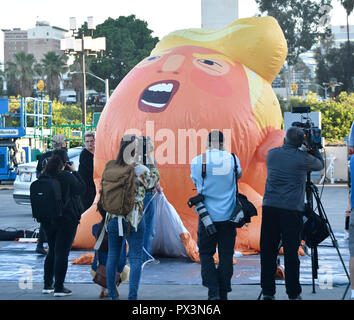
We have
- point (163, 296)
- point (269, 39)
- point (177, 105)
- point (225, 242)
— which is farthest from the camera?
point (269, 39)

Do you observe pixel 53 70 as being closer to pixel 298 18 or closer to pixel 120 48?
pixel 120 48

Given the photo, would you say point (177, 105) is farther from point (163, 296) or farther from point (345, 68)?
point (345, 68)

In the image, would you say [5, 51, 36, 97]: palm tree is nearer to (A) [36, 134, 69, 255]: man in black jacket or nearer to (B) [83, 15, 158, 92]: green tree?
(B) [83, 15, 158, 92]: green tree

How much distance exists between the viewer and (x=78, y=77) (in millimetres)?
68688

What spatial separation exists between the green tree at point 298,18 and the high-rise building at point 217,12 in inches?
1411

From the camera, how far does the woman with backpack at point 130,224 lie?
6988mm

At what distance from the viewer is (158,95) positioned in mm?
10375

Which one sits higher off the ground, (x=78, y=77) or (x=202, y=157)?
(x=78, y=77)

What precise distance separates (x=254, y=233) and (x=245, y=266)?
0.94 metres

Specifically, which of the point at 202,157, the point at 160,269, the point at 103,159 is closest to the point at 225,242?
the point at 202,157

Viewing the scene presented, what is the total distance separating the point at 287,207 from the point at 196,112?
346 cm

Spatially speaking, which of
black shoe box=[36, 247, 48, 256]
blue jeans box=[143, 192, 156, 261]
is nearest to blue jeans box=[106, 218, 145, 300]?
blue jeans box=[143, 192, 156, 261]

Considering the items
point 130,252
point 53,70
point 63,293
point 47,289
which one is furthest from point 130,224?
point 53,70

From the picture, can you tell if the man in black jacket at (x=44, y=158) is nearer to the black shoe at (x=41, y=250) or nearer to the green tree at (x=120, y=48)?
the black shoe at (x=41, y=250)
